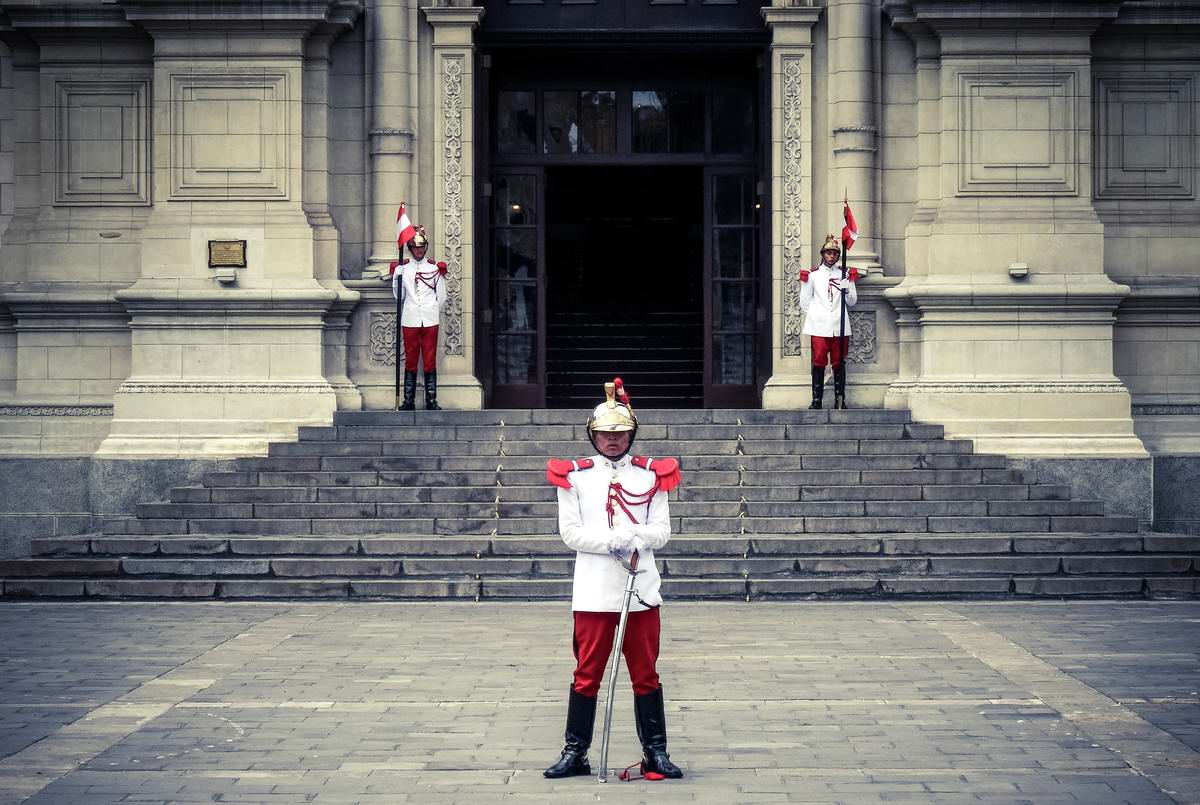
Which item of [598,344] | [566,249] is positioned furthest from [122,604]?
[566,249]

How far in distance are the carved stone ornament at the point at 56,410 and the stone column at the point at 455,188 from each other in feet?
13.6

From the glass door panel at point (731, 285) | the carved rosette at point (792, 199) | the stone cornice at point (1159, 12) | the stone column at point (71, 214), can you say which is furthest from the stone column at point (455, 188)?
the stone cornice at point (1159, 12)

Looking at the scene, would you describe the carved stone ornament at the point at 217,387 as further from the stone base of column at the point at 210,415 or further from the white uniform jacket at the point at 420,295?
the white uniform jacket at the point at 420,295

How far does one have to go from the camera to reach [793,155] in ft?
66.2

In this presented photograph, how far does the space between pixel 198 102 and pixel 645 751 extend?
13773 millimetres

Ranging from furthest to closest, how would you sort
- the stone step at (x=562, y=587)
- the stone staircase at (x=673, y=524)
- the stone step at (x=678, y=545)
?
the stone step at (x=678, y=545) → the stone staircase at (x=673, y=524) → the stone step at (x=562, y=587)

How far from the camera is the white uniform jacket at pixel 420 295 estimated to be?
62.1ft

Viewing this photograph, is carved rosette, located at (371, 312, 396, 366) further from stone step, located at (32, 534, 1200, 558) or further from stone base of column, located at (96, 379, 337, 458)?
stone step, located at (32, 534, 1200, 558)

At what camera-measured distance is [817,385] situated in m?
19.2

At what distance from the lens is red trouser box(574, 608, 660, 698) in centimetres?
748

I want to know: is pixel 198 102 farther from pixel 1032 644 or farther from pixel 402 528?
pixel 1032 644

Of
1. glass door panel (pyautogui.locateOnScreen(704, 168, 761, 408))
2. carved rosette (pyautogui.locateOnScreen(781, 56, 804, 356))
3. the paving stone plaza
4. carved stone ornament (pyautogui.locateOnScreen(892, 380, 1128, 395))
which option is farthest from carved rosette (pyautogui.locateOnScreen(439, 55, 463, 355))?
the paving stone plaza

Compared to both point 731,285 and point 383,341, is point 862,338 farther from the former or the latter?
point 383,341

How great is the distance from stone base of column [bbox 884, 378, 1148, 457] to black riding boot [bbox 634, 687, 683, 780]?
11.9 metres
